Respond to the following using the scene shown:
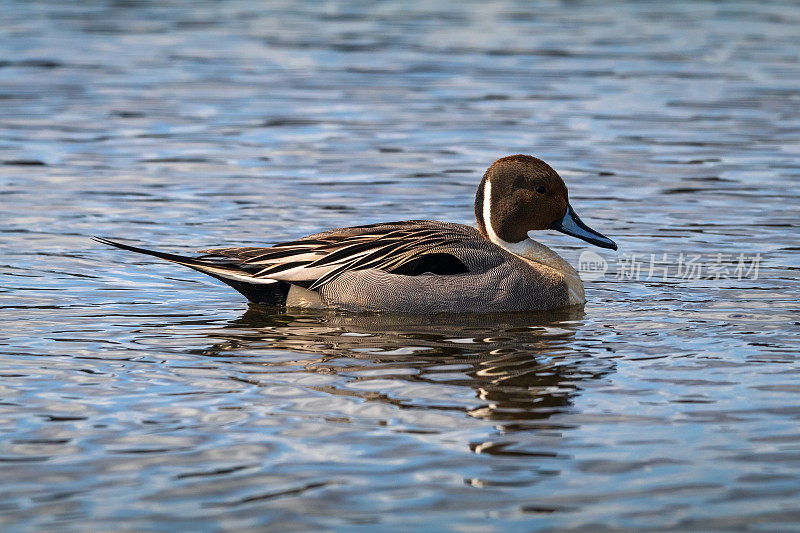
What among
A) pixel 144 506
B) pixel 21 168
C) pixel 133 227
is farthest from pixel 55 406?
pixel 21 168

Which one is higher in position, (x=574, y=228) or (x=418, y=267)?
(x=574, y=228)

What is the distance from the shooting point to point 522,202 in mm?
9070

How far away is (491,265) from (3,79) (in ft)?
41.2

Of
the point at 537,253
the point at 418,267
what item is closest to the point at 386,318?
the point at 418,267

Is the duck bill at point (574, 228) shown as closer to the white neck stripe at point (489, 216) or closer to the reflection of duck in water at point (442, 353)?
the white neck stripe at point (489, 216)

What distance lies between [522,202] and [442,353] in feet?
5.95

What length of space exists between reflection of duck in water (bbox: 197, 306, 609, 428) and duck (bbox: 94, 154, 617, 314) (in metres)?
0.11

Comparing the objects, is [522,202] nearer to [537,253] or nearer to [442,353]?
[537,253]

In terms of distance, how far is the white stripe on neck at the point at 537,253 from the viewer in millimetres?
8914

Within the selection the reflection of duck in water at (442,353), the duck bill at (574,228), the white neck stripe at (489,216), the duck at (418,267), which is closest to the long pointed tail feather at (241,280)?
the duck at (418,267)

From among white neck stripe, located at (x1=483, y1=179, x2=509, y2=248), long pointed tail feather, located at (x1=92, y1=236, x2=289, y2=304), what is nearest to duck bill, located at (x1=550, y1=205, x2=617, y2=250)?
white neck stripe, located at (x1=483, y1=179, x2=509, y2=248)

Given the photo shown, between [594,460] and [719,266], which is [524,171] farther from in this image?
[594,460]

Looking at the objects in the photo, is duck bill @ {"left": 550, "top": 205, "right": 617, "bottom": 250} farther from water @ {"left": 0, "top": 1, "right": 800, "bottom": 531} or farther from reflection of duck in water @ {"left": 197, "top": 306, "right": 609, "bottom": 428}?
reflection of duck in water @ {"left": 197, "top": 306, "right": 609, "bottom": 428}

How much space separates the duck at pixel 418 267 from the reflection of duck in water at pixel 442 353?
108 mm
